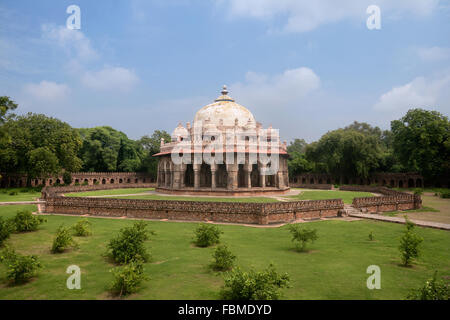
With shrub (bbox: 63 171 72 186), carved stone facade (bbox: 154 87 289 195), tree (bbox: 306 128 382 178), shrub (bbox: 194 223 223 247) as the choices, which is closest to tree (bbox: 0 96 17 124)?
shrub (bbox: 194 223 223 247)

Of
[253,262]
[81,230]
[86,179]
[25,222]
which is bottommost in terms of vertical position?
[253,262]

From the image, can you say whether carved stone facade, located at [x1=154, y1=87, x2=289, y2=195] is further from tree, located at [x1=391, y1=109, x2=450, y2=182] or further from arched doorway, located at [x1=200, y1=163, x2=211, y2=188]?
tree, located at [x1=391, y1=109, x2=450, y2=182]

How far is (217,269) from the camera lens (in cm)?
930

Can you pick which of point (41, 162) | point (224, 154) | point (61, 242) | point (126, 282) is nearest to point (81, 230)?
point (61, 242)

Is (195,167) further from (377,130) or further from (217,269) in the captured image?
(377,130)

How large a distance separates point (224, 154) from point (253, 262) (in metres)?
21.9

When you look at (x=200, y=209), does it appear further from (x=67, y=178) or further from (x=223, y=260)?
(x=67, y=178)

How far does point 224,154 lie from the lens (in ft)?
103

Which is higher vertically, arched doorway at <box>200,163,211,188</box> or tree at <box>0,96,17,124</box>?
tree at <box>0,96,17,124</box>

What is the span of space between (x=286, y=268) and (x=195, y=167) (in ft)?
76.0

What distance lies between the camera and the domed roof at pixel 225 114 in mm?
36156

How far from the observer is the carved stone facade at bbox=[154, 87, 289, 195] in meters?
31.0

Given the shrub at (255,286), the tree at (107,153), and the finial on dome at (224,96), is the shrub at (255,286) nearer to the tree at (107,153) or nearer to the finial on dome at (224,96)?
the finial on dome at (224,96)

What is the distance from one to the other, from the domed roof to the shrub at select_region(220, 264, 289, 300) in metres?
29.1
